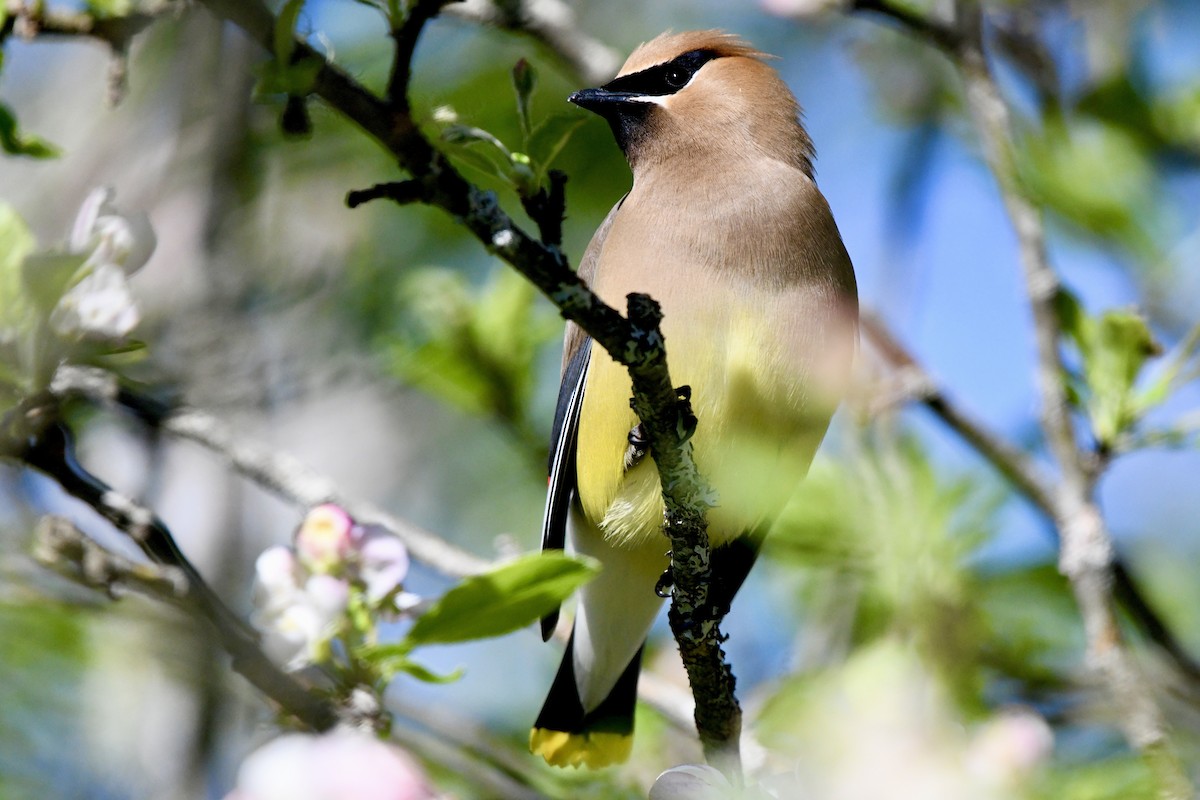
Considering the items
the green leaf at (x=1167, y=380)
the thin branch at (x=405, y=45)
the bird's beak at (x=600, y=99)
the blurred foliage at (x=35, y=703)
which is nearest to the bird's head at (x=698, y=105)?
the bird's beak at (x=600, y=99)

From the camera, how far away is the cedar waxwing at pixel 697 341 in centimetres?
314

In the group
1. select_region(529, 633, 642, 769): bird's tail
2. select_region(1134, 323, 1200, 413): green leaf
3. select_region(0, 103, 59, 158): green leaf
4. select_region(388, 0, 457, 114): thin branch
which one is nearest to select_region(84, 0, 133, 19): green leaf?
select_region(0, 103, 59, 158): green leaf

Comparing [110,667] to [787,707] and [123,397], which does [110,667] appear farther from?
[787,707]

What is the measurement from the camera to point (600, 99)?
3.56 meters

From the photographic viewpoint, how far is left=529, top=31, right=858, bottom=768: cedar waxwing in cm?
314

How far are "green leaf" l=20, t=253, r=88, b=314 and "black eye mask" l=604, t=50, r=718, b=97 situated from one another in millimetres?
1912

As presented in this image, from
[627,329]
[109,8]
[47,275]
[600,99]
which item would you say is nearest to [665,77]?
[600,99]

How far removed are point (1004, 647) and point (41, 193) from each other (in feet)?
11.1

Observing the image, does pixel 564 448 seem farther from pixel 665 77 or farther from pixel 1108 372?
pixel 1108 372

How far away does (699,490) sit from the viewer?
2.65 meters

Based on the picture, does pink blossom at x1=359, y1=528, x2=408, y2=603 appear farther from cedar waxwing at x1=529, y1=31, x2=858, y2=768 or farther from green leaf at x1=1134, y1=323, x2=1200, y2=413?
green leaf at x1=1134, y1=323, x2=1200, y2=413

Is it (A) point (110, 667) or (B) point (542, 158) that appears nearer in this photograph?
(B) point (542, 158)

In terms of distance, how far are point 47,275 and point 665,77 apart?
212 cm

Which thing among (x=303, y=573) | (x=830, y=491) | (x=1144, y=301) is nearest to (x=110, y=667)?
(x=303, y=573)
